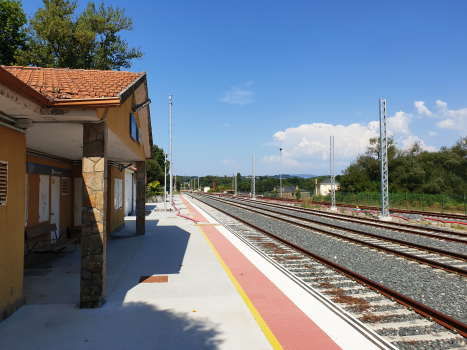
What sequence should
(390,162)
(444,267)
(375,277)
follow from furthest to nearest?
(390,162) < (444,267) < (375,277)

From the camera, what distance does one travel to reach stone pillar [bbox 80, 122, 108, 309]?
16.5ft

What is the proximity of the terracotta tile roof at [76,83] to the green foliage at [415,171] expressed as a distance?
134 ft

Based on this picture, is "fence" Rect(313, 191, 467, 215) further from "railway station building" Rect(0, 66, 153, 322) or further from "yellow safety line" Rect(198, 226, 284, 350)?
"railway station building" Rect(0, 66, 153, 322)

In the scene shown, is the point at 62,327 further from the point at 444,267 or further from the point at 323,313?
the point at 444,267

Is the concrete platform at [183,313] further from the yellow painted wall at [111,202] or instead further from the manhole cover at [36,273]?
the yellow painted wall at [111,202]

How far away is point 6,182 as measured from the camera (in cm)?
460

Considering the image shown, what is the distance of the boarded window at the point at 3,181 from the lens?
4.49m

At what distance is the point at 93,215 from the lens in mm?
5109

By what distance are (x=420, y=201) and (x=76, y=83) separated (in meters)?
30.2

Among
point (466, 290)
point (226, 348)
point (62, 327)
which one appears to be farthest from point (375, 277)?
point (62, 327)

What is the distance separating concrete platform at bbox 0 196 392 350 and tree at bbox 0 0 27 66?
21389 mm

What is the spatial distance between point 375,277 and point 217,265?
378 cm

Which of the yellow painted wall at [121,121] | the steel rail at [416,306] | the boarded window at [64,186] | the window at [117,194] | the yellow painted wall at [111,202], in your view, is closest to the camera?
the steel rail at [416,306]

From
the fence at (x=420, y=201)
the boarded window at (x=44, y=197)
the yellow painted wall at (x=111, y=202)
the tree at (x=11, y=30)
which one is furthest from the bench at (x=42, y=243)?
the fence at (x=420, y=201)
